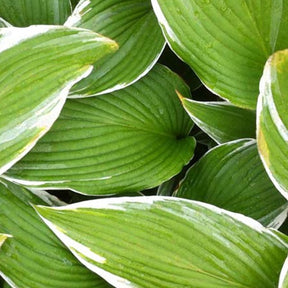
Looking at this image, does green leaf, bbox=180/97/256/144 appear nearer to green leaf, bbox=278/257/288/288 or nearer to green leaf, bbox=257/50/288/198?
green leaf, bbox=257/50/288/198

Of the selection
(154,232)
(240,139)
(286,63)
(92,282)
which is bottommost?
(92,282)

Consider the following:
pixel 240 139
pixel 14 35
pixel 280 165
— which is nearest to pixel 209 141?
pixel 240 139

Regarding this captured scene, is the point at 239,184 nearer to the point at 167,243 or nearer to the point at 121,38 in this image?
the point at 167,243

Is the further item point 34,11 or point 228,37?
point 34,11

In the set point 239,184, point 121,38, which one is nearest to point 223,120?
point 239,184

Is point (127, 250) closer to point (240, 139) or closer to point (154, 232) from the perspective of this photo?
point (154, 232)
